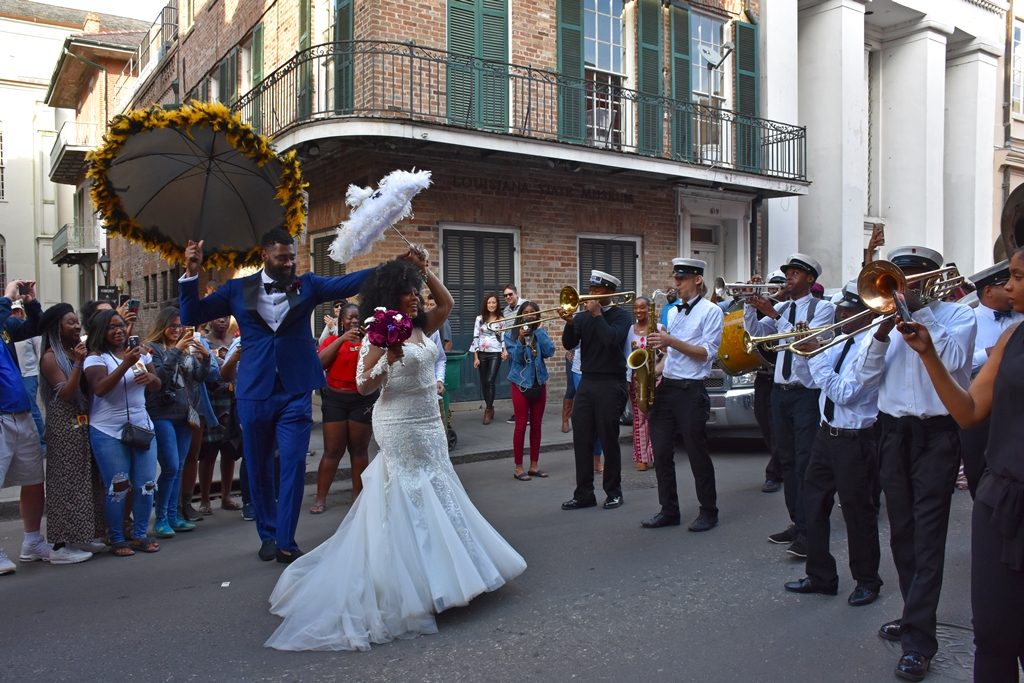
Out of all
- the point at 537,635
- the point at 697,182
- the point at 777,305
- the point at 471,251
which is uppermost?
the point at 697,182

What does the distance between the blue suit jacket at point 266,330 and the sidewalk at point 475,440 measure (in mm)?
3405

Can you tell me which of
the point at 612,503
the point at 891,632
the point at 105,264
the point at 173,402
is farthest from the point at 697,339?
the point at 105,264

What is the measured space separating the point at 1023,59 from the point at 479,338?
1844 centimetres

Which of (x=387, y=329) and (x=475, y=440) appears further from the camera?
(x=475, y=440)

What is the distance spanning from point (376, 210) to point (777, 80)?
14.5 metres

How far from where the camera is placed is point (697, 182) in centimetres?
1573

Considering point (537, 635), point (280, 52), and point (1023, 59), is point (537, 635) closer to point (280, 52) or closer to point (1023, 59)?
point (280, 52)

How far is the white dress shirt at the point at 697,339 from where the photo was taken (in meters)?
6.43

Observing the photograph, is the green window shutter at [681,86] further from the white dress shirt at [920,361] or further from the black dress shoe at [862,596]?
the white dress shirt at [920,361]

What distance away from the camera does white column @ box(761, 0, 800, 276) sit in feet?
56.0

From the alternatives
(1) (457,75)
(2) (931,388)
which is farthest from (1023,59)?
(2) (931,388)

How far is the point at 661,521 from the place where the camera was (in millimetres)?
6469

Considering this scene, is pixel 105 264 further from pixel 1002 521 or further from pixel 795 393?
pixel 1002 521

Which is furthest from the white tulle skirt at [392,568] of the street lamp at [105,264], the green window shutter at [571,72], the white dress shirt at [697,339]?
the street lamp at [105,264]
